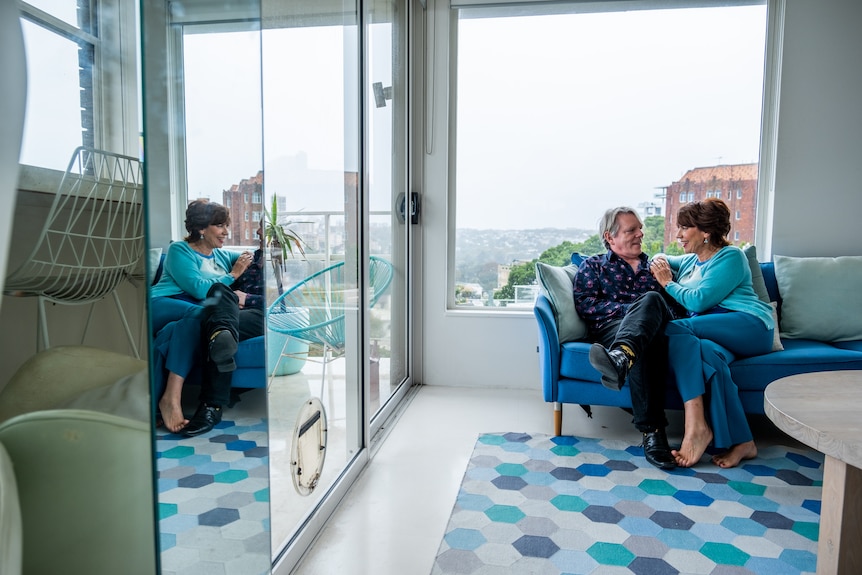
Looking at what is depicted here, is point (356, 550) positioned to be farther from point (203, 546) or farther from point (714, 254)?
point (714, 254)

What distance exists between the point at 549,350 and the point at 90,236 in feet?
7.19

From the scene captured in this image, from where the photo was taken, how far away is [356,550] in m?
1.81

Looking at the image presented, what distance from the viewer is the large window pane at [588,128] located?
3424 millimetres

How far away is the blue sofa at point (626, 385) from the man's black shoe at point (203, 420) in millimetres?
1911

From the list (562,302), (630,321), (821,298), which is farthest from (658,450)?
(821,298)

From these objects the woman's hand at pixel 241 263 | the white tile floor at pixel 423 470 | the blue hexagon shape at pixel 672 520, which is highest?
the woman's hand at pixel 241 263

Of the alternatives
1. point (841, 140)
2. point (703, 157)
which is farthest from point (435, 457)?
point (841, 140)

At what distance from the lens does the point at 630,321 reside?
265 cm

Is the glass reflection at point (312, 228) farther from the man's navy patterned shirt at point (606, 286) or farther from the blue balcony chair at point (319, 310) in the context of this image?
the man's navy patterned shirt at point (606, 286)

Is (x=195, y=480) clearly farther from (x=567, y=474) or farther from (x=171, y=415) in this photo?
(x=567, y=474)

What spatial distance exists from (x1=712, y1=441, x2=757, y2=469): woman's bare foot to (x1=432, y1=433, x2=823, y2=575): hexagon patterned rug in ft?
0.11

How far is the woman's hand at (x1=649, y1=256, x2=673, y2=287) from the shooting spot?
2992 mm

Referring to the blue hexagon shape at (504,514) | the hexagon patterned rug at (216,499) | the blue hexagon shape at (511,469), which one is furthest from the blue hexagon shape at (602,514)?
the hexagon patterned rug at (216,499)

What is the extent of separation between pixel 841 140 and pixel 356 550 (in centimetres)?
324
